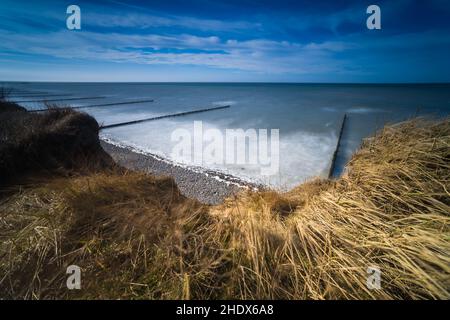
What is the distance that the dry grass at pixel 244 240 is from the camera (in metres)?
1.15

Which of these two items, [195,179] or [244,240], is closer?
[244,240]

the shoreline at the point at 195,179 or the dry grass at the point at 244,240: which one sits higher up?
the dry grass at the point at 244,240

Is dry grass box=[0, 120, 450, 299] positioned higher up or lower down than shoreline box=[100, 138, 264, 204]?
higher up

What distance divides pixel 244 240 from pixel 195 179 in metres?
4.56

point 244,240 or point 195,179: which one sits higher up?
point 244,240

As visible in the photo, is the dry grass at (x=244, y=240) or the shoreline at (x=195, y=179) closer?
the dry grass at (x=244, y=240)

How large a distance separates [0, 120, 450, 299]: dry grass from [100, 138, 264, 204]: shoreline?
8.22ft

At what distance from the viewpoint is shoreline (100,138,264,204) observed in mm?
5160

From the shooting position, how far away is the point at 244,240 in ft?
4.75

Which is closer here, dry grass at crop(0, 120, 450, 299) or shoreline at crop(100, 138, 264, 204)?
dry grass at crop(0, 120, 450, 299)

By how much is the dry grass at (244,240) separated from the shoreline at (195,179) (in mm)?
2505

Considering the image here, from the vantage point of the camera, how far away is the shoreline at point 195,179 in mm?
5160
